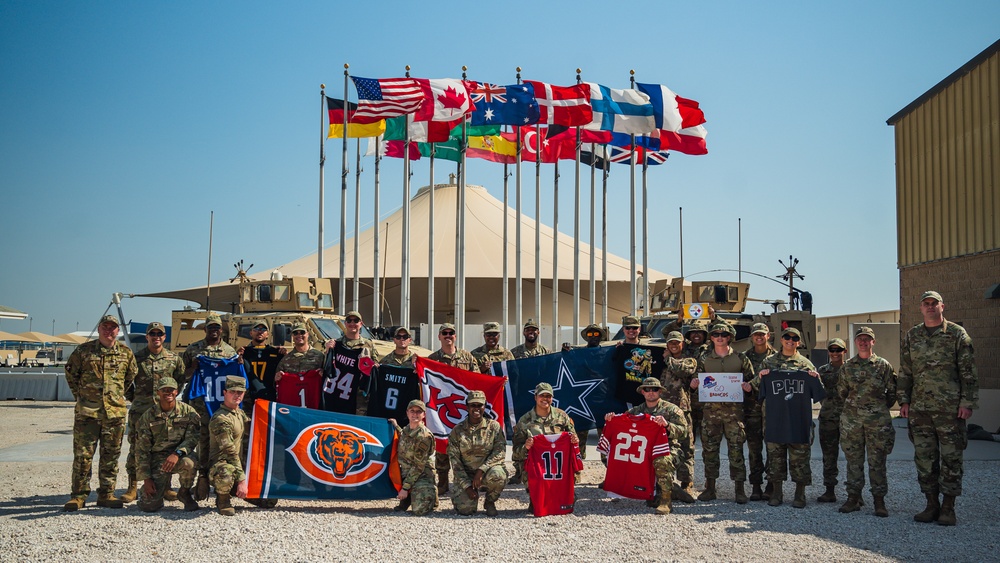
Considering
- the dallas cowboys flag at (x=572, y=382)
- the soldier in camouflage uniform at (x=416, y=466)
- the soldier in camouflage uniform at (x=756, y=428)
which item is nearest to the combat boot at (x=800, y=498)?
the soldier in camouflage uniform at (x=756, y=428)

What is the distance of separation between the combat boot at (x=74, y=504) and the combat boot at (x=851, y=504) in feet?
23.4

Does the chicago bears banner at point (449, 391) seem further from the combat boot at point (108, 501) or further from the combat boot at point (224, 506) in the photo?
the combat boot at point (108, 501)

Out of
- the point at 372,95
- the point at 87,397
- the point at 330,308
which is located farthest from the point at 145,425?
the point at 372,95

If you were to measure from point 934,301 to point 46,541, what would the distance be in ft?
26.0

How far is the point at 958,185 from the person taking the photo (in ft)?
55.1

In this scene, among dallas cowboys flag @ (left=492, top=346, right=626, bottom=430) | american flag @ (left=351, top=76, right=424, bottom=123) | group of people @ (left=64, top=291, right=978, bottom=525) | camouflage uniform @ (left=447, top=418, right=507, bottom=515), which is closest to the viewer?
group of people @ (left=64, top=291, right=978, bottom=525)

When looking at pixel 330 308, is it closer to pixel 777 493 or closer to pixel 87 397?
pixel 87 397

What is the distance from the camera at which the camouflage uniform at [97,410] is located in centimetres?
812

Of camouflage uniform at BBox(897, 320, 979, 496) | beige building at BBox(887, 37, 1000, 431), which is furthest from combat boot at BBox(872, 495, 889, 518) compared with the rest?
beige building at BBox(887, 37, 1000, 431)

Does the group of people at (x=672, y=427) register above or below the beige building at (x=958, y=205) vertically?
below

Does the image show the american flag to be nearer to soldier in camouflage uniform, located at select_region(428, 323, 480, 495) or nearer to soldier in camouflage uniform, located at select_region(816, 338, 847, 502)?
soldier in camouflage uniform, located at select_region(428, 323, 480, 495)

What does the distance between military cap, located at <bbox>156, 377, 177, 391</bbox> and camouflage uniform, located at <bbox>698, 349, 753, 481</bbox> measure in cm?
527

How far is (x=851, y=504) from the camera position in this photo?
8.18 metres

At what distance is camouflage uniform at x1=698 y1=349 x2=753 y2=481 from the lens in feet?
28.5
